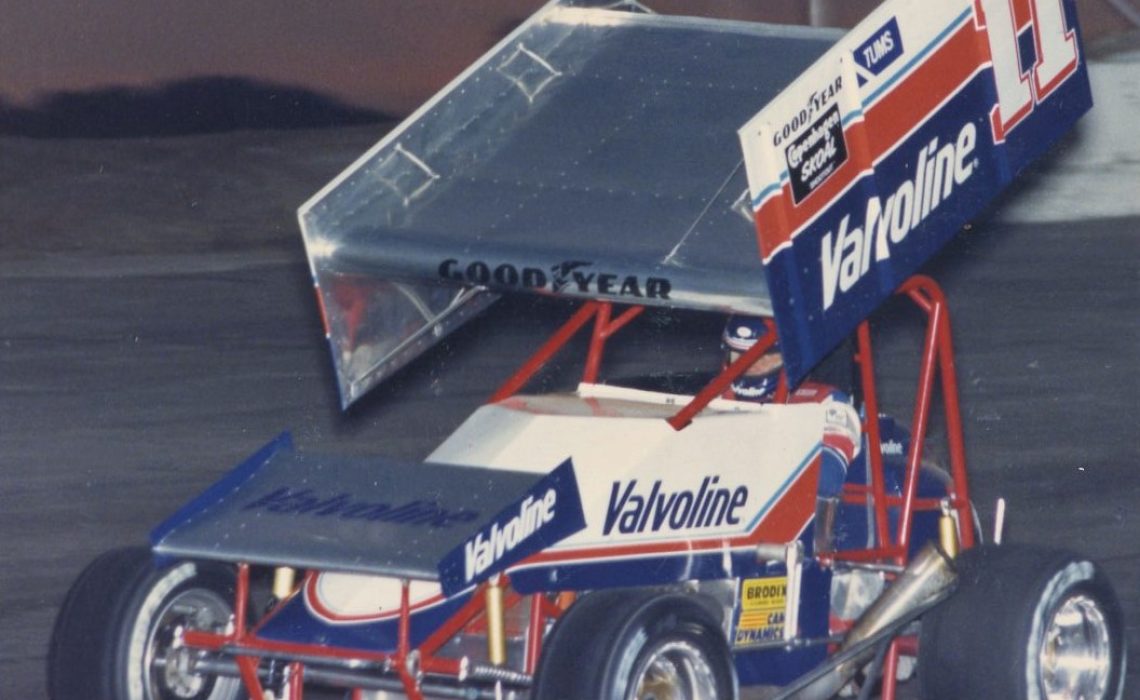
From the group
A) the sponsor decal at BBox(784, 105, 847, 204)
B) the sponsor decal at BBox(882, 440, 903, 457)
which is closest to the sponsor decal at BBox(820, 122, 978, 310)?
the sponsor decal at BBox(784, 105, 847, 204)

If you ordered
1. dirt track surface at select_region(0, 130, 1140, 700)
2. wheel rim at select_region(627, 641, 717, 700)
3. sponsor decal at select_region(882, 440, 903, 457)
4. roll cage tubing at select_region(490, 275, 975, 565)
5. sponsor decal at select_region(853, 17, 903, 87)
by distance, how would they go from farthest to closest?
dirt track surface at select_region(0, 130, 1140, 700) → sponsor decal at select_region(882, 440, 903, 457) → roll cage tubing at select_region(490, 275, 975, 565) → sponsor decal at select_region(853, 17, 903, 87) → wheel rim at select_region(627, 641, 717, 700)

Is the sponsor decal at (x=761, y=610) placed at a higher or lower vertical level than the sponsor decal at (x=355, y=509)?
lower

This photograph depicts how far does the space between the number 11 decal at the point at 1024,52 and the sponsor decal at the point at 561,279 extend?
1275 millimetres

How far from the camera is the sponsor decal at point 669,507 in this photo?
5.61 meters

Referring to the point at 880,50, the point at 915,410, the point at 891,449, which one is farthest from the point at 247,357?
the point at 880,50

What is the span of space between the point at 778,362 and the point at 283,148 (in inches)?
433

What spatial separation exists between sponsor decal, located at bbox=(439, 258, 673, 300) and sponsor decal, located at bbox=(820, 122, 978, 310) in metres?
0.44

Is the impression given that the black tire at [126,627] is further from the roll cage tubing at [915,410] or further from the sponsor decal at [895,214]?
the sponsor decal at [895,214]

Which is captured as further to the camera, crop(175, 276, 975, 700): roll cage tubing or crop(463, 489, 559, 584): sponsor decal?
crop(175, 276, 975, 700): roll cage tubing

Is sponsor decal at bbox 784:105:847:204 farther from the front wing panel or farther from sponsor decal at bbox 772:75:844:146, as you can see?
the front wing panel

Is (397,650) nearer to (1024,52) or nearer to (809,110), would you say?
(809,110)

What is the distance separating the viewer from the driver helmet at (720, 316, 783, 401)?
20.9ft

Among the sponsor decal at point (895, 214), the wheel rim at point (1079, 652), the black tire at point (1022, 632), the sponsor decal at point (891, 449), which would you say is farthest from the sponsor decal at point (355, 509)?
the sponsor decal at point (891, 449)

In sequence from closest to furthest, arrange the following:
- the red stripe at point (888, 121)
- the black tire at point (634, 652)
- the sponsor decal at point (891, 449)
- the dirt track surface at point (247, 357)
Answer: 1. the black tire at point (634, 652)
2. the red stripe at point (888, 121)
3. the sponsor decal at point (891, 449)
4. the dirt track surface at point (247, 357)
